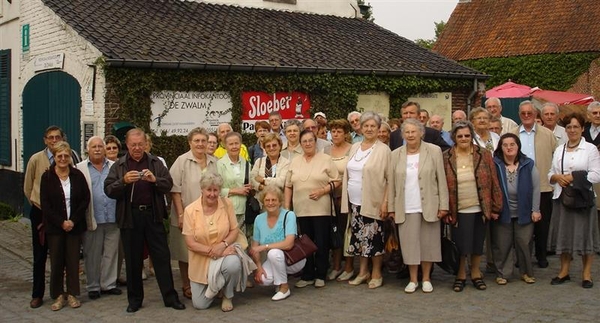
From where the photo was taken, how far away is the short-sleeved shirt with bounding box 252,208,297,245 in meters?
→ 7.55

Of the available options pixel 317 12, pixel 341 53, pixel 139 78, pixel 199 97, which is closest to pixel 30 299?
pixel 139 78

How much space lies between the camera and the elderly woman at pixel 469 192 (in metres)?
7.48

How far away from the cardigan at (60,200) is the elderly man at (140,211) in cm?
44

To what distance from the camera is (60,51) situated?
1260cm

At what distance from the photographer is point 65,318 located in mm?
6906

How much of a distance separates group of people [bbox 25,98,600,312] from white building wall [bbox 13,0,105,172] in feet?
11.6

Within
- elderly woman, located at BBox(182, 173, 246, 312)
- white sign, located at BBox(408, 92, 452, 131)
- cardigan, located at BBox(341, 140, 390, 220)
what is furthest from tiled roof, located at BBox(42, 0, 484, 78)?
cardigan, located at BBox(341, 140, 390, 220)

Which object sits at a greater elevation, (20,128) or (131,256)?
(20,128)

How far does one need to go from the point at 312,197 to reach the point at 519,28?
22.3 meters

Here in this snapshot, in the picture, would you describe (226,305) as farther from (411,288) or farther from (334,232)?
(411,288)

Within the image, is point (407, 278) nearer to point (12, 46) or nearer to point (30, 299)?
point (30, 299)

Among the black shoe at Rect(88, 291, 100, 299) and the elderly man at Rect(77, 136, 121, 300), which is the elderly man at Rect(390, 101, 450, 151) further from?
the black shoe at Rect(88, 291, 100, 299)

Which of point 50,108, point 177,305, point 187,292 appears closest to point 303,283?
point 187,292

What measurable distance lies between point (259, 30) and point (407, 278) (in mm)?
9482
